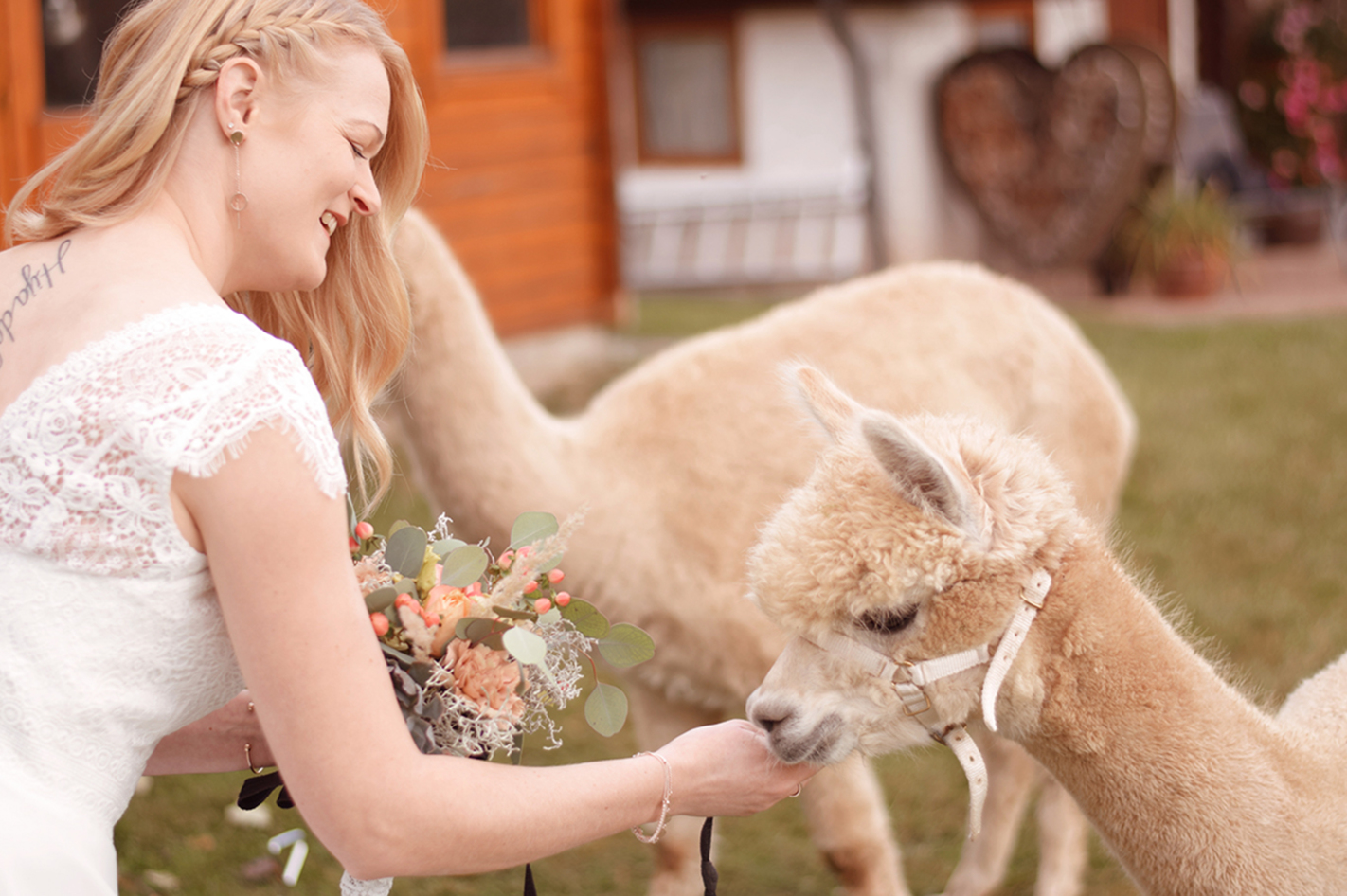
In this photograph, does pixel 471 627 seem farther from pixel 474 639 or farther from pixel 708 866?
pixel 708 866

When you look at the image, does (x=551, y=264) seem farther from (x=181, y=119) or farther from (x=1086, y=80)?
(x=181, y=119)

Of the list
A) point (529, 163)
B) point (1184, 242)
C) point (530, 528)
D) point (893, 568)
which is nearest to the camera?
point (893, 568)

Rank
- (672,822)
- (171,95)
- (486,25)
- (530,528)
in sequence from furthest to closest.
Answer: (486,25) < (672,822) < (530,528) < (171,95)

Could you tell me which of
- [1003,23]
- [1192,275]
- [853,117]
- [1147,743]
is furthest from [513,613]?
[1003,23]

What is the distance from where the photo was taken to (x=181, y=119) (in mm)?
1412

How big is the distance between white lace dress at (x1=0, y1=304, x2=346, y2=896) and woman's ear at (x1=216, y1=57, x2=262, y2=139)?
0.21 metres

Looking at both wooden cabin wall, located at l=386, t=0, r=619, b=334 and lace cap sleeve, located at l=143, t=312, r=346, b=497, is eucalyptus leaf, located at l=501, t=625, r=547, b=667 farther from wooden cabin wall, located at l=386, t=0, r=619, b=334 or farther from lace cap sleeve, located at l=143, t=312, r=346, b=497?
wooden cabin wall, located at l=386, t=0, r=619, b=334

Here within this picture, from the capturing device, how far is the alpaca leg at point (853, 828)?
2670 mm

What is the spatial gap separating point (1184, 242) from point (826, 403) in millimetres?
9645

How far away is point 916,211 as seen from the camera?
40.1 feet

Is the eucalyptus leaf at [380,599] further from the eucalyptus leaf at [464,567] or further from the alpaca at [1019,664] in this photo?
the alpaca at [1019,664]

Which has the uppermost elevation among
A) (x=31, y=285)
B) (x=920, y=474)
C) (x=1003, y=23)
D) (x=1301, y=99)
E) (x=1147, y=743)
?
(x=1003, y=23)

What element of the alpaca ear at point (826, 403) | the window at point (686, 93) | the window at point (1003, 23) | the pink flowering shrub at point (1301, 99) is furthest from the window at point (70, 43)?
the pink flowering shrub at point (1301, 99)

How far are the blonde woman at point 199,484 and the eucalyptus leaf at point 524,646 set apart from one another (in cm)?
13
